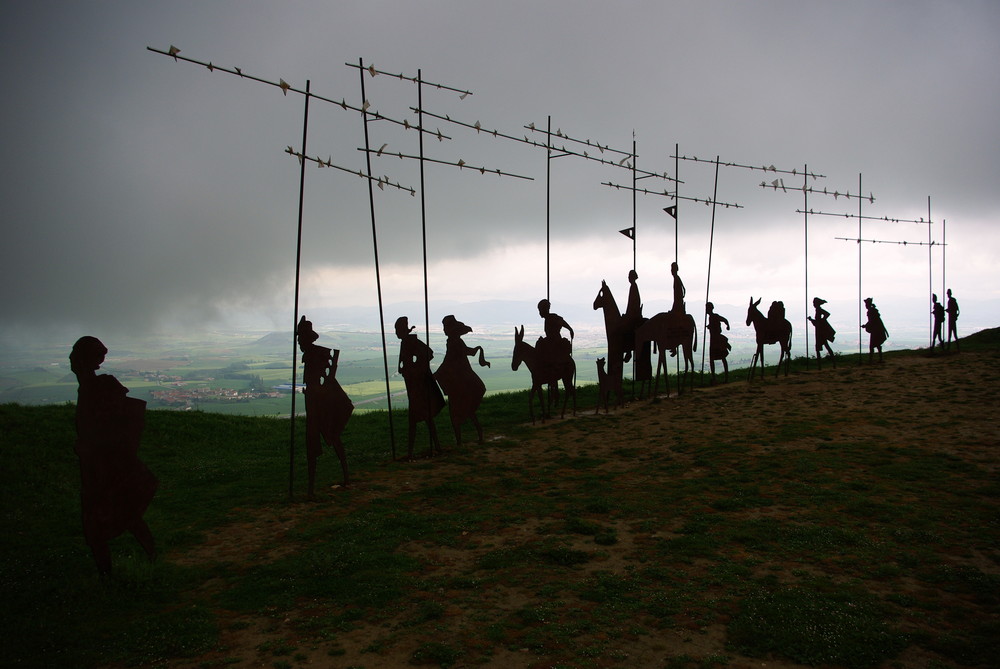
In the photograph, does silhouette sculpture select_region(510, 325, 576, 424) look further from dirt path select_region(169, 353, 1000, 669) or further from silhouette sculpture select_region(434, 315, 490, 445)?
silhouette sculpture select_region(434, 315, 490, 445)

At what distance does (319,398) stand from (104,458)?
279cm

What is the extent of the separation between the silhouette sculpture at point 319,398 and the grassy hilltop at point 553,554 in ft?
2.71

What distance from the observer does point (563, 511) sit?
767 centimetres

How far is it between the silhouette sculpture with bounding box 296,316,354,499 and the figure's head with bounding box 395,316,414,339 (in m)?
1.56

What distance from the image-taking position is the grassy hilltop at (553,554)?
462 centimetres

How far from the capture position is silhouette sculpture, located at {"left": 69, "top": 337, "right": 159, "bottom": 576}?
609 centimetres

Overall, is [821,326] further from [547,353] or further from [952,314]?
[547,353]

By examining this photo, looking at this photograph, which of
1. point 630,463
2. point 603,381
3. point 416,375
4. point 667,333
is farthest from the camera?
point 667,333

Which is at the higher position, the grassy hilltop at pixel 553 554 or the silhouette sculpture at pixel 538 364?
the silhouette sculpture at pixel 538 364

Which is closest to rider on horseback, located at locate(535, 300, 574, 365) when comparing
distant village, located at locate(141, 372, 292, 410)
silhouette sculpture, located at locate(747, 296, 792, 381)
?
silhouette sculpture, located at locate(747, 296, 792, 381)

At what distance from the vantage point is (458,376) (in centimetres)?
1070

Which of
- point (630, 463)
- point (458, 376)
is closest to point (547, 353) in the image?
point (458, 376)

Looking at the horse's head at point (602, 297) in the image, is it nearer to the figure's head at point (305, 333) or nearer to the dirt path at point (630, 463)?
the dirt path at point (630, 463)

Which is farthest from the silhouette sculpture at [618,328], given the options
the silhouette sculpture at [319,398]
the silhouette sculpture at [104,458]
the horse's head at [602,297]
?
the silhouette sculpture at [104,458]
